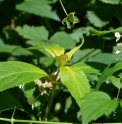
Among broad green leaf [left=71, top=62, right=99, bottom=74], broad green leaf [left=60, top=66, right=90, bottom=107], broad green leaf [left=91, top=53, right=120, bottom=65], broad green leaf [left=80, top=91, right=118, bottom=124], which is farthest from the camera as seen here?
broad green leaf [left=91, top=53, right=120, bottom=65]

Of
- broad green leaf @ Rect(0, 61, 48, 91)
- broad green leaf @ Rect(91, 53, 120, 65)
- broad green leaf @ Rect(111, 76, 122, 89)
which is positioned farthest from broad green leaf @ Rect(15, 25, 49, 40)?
broad green leaf @ Rect(111, 76, 122, 89)

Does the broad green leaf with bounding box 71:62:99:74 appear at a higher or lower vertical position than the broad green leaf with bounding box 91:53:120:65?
higher

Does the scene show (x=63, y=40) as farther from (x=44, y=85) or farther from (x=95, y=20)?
(x=44, y=85)

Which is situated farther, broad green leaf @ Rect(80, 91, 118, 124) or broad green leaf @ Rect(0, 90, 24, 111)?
broad green leaf @ Rect(0, 90, 24, 111)

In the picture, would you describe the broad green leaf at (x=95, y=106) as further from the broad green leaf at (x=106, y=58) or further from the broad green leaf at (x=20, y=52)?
Answer: the broad green leaf at (x=20, y=52)

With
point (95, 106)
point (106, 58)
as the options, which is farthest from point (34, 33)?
point (95, 106)

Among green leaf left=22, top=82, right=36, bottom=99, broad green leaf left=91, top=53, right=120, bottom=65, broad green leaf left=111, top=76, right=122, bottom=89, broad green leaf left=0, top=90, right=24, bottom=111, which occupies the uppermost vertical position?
green leaf left=22, top=82, right=36, bottom=99

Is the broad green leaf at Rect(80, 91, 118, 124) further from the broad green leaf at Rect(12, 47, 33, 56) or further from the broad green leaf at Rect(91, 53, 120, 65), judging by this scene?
the broad green leaf at Rect(12, 47, 33, 56)
